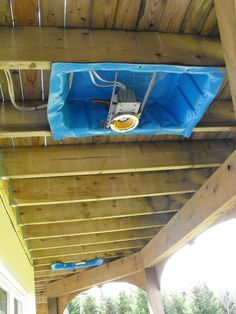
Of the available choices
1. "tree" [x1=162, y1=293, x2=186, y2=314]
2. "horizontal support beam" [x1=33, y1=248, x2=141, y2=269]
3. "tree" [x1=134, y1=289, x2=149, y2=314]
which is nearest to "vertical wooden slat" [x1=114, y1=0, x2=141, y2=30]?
"horizontal support beam" [x1=33, y1=248, x2=141, y2=269]

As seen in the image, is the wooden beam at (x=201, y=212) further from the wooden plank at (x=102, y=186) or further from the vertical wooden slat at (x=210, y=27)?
the vertical wooden slat at (x=210, y=27)

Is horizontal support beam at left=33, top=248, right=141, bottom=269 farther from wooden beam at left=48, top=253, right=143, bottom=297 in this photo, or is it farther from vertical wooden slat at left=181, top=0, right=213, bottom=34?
vertical wooden slat at left=181, top=0, right=213, bottom=34

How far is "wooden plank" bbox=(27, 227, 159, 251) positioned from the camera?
3711mm

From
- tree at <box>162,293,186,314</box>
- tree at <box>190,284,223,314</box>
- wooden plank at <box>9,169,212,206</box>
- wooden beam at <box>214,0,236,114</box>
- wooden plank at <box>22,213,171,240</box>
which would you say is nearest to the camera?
wooden beam at <box>214,0,236,114</box>

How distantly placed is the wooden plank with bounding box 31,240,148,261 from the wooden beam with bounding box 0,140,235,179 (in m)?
2.01

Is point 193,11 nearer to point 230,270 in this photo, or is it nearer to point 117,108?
point 117,108

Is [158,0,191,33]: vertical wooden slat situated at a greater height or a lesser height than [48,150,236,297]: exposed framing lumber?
greater

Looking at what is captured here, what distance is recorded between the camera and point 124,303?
10.5 m

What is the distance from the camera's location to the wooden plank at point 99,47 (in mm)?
1438

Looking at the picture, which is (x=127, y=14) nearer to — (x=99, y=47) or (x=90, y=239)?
(x=99, y=47)

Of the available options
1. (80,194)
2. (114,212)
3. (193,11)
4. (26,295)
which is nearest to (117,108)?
(193,11)

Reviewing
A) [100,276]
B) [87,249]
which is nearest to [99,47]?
[87,249]

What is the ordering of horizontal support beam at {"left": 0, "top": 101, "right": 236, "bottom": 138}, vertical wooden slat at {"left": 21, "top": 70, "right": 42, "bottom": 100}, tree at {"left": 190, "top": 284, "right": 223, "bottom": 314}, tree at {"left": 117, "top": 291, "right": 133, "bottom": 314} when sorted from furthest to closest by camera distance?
tree at {"left": 117, "top": 291, "right": 133, "bottom": 314}, tree at {"left": 190, "top": 284, "right": 223, "bottom": 314}, horizontal support beam at {"left": 0, "top": 101, "right": 236, "bottom": 138}, vertical wooden slat at {"left": 21, "top": 70, "right": 42, "bottom": 100}

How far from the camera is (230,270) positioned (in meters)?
10.3
